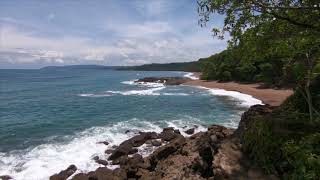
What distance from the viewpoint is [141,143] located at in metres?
28.8

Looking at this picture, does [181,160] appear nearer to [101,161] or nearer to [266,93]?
[101,161]

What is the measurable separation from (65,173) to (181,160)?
24.5ft

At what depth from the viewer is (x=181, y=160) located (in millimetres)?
20250

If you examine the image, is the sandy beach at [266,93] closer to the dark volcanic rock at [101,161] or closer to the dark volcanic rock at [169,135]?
the dark volcanic rock at [169,135]

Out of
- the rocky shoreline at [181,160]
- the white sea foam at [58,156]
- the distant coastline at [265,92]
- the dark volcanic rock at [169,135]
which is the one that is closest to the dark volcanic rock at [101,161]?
the rocky shoreline at [181,160]

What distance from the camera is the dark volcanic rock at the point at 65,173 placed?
21.6 metres

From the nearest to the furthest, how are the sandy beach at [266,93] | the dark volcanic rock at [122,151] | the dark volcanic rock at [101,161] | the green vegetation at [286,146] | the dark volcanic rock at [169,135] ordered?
the green vegetation at [286,146] < the dark volcanic rock at [101,161] < the dark volcanic rock at [122,151] < the dark volcanic rock at [169,135] < the sandy beach at [266,93]

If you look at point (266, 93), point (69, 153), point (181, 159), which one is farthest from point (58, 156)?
point (266, 93)

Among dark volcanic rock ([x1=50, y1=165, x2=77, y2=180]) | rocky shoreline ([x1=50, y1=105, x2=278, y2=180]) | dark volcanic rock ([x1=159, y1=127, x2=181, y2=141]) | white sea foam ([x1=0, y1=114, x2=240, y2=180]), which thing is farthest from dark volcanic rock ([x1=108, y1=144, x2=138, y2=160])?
dark volcanic rock ([x1=159, y1=127, x2=181, y2=141])

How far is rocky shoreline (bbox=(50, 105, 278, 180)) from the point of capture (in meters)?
12.7

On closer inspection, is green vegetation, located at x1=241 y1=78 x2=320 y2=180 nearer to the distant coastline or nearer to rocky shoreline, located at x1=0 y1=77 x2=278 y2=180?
rocky shoreline, located at x1=0 y1=77 x2=278 y2=180

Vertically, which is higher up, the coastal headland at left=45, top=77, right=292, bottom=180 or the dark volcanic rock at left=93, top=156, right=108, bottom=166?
the coastal headland at left=45, top=77, right=292, bottom=180

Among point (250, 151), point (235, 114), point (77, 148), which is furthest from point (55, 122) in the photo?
point (250, 151)

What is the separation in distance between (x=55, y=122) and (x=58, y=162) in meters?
15.2
